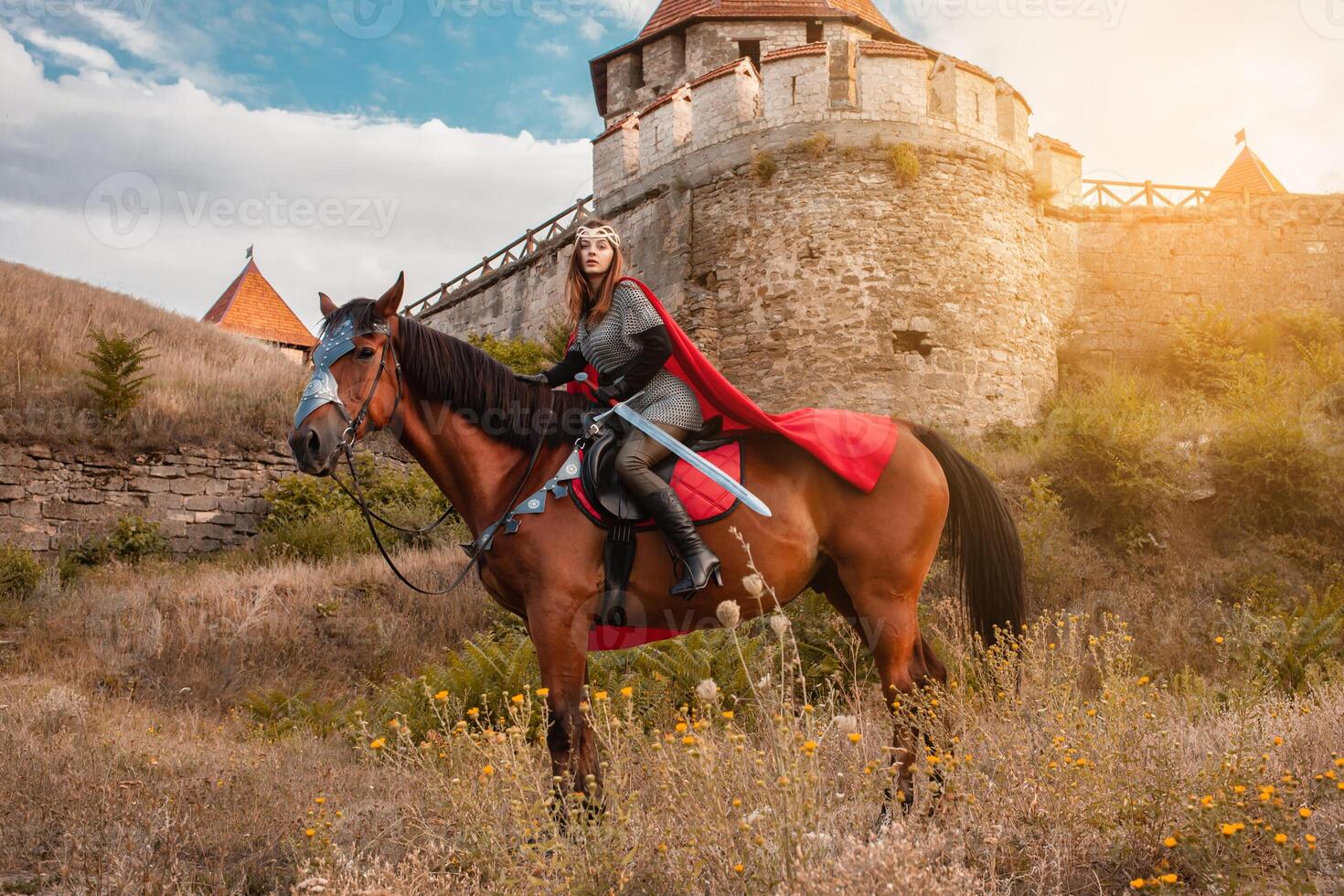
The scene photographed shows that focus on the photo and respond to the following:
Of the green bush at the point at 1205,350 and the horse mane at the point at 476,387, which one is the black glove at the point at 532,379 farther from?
the green bush at the point at 1205,350

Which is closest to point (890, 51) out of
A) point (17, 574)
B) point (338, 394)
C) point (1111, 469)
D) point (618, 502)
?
point (1111, 469)

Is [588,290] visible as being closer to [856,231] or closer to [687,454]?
[687,454]

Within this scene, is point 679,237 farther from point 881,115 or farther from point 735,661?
point 735,661

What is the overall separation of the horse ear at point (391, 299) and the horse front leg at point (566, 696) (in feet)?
4.92

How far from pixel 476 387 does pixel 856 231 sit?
12788 mm

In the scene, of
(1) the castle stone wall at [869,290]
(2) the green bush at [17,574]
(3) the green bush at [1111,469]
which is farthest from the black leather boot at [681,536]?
(1) the castle stone wall at [869,290]

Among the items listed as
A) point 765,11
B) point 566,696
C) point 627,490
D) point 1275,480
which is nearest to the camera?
point 566,696

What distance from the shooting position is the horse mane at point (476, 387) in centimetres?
409

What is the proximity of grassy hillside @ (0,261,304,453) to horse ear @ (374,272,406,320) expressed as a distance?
36.3 feet

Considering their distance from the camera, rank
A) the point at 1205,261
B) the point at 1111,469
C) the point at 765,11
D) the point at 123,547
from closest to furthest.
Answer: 1. the point at 1111,469
2. the point at 123,547
3. the point at 1205,261
4. the point at 765,11

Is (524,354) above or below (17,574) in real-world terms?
above

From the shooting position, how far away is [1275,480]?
10.3 m

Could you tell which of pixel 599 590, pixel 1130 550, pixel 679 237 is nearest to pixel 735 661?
pixel 599 590

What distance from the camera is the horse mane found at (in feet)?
13.4
